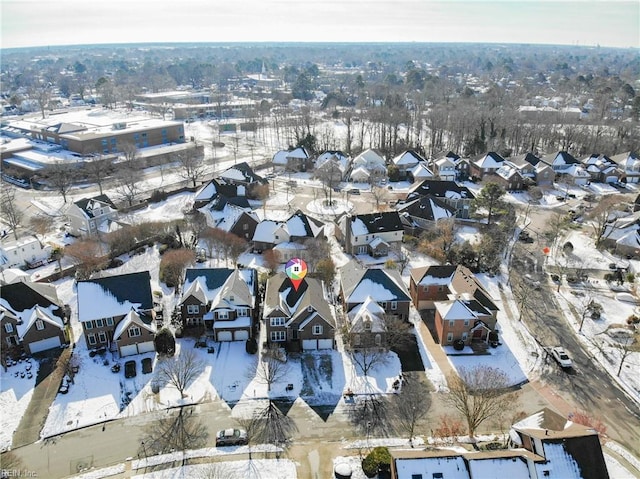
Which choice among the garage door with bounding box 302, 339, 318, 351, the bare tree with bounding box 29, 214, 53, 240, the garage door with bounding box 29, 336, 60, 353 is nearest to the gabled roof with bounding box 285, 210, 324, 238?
the garage door with bounding box 302, 339, 318, 351

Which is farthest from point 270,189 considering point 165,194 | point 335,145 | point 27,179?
point 27,179

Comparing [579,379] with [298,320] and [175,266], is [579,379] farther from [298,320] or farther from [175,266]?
[175,266]

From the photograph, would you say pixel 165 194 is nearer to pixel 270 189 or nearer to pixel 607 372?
pixel 270 189

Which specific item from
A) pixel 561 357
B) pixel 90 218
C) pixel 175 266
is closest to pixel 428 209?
pixel 561 357

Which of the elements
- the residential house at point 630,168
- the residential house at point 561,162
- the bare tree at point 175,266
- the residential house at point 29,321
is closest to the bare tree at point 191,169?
the bare tree at point 175,266

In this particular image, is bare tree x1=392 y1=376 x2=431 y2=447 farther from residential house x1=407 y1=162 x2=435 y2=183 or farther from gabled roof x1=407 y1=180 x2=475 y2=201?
residential house x1=407 y1=162 x2=435 y2=183
